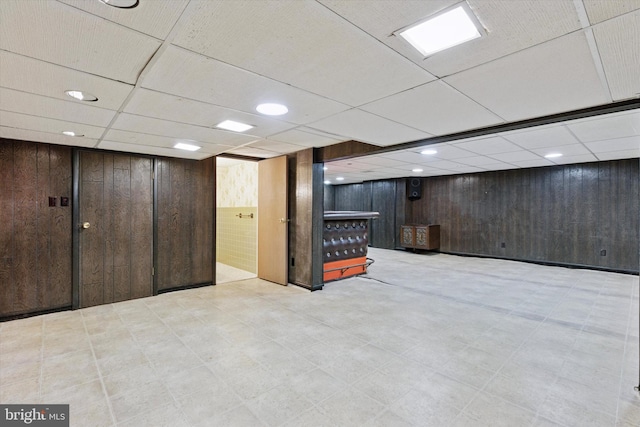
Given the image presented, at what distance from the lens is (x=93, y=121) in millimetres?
2814

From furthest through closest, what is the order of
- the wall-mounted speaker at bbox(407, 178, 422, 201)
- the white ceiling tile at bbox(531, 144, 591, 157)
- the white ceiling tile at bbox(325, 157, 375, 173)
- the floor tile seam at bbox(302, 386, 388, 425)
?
the wall-mounted speaker at bbox(407, 178, 422, 201) < the white ceiling tile at bbox(325, 157, 375, 173) < the white ceiling tile at bbox(531, 144, 591, 157) < the floor tile seam at bbox(302, 386, 388, 425)

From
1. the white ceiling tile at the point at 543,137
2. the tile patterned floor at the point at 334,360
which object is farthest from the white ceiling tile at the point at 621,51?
the tile patterned floor at the point at 334,360

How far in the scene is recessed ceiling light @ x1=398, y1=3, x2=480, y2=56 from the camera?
1.35 metres

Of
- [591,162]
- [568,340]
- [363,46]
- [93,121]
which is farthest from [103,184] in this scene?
[591,162]

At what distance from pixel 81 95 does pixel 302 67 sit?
165 cm

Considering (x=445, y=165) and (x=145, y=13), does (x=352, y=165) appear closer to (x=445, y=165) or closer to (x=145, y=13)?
(x=445, y=165)

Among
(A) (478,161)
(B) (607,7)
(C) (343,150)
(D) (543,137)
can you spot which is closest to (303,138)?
(C) (343,150)

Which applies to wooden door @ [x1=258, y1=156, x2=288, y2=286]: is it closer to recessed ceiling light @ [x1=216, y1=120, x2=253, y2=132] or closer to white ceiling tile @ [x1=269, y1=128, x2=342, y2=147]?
white ceiling tile @ [x1=269, y1=128, x2=342, y2=147]

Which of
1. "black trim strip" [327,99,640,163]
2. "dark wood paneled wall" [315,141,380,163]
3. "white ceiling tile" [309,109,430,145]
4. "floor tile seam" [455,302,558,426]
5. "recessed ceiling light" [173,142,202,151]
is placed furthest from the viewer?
"dark wood paneled wall" [315,141,380,163]

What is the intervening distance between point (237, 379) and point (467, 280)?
4.48m

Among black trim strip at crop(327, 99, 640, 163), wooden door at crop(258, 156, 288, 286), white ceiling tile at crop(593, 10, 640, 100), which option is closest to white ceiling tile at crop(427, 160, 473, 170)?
black trim strip at crop(327, 99, 640, 163)

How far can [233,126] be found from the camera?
10.2 ft

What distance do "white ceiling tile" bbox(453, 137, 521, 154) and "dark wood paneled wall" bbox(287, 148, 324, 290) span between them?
2.08 meters

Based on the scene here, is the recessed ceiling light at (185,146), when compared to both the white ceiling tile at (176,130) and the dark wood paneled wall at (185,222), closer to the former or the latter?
the white ceiling tile at (176,130)
